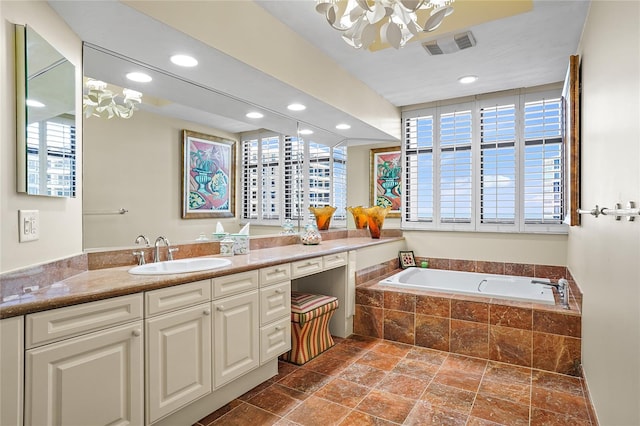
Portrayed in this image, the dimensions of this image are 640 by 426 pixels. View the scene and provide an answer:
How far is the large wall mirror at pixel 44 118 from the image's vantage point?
140cm

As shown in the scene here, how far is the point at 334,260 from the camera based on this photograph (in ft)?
10.1

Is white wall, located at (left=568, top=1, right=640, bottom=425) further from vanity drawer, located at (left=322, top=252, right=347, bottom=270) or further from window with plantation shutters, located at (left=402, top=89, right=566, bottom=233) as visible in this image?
vanity drawer, located at (left=322, top=252, right=347, bottom=270)

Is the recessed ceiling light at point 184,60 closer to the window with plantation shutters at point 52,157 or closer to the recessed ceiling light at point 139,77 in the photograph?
the recessed ceiling light at point 139,77

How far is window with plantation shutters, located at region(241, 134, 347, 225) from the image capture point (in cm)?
299

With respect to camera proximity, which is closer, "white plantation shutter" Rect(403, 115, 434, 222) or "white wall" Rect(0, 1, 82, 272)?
"white wall" Rect(0, 1, 82, 272)

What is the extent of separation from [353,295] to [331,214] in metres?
1.12

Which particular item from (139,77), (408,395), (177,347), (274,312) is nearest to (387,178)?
(274,312)

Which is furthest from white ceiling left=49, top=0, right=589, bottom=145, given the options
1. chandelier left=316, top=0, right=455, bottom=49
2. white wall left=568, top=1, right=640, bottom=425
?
chandelier left=316, top=0, right=455, bottom=49

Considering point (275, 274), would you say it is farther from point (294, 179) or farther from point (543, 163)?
point (543, 163)

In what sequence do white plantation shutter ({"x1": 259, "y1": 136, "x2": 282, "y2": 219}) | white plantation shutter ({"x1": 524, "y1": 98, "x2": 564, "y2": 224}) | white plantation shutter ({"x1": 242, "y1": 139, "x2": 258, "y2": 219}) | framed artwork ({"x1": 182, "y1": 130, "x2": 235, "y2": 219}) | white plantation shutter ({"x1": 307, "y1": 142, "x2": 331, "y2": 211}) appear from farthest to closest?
1. white plantation shutter ({"x1": 307, "y1": 142, "x2": 331, "y2": 211})
2. white plantation shutter ({"x1": 524, "y1": 98, "x2": 564, "y2": 224})
3. white plantation shutter ({"x1": 259, "y1": 136, "x2": 282, "y2": 219})
4. white plantation shutter ({"x1": 242, "y1": 139, "x2": 258, "y2": 219})
5. framed artwork ({"x1": 182, "y1": 130, "x2": 235, "y2": 219})

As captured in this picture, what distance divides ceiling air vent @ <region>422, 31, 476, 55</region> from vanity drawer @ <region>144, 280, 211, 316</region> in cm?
234

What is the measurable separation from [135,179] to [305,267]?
1294 millimetres

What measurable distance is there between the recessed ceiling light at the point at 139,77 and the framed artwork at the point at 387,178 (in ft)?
9.68

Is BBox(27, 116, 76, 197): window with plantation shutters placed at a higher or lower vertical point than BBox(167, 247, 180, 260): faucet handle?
higher
